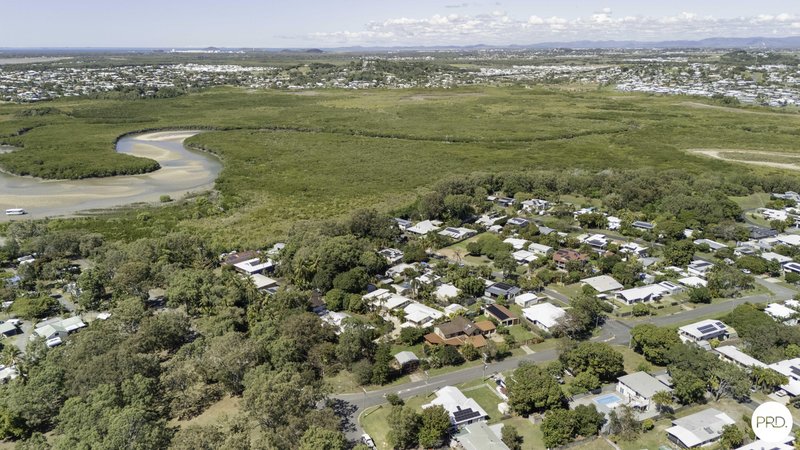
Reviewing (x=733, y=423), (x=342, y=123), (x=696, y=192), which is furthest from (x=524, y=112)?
(x=733, y=423)

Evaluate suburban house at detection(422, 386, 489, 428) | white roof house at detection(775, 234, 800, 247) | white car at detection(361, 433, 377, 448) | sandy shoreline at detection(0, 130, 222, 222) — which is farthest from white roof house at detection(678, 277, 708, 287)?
sandy shoreline at detection(0, 130, 222, 222)

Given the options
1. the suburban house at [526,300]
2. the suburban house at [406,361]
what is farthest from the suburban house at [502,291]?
the suburban house at [406,361]

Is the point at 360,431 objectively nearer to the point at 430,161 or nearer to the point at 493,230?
the point at 493,230

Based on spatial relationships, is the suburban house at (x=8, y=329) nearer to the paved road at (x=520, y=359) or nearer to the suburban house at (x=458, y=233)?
the paved road at (x=520, y=359)

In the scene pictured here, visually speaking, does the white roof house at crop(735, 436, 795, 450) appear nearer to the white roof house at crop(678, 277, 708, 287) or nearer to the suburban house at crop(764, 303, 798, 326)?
→ the suburban house at crop(764, 303, 798, 326)

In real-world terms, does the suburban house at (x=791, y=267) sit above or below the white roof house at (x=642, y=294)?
above
